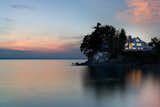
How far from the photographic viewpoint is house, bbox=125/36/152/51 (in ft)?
414

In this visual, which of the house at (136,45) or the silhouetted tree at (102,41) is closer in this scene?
the silhouetted tree at (102,41)

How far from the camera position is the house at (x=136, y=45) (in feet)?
414

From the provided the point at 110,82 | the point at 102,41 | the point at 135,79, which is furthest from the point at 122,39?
the point at 110,82

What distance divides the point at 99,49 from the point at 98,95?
8025 cm

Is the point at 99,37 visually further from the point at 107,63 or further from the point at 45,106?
the point at 45,106

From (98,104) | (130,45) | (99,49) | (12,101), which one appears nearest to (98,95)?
(98,104)

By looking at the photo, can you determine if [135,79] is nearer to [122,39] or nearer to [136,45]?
[122,39]

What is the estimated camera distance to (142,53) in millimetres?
120188

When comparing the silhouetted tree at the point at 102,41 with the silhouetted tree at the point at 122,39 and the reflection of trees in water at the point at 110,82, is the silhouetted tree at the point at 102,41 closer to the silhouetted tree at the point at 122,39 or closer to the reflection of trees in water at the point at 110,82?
the silhouetted tree at the point at 122,39

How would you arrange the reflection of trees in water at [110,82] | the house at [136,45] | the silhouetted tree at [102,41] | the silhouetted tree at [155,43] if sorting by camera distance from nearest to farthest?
the reflection of trees in water at [110,82] < the silhouetted tree at [102,41] < the silhouetted tree at [155,43] < the house at [136,45]

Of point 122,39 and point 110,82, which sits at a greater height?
point 122,39

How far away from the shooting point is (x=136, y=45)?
129875 millimetres

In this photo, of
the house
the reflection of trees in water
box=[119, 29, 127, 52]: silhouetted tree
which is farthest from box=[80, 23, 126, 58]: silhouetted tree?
the reflection of trees in water

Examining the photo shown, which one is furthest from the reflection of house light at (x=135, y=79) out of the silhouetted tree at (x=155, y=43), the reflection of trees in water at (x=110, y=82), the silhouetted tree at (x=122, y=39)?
the silhouetted tree at (x=155, y=43)
